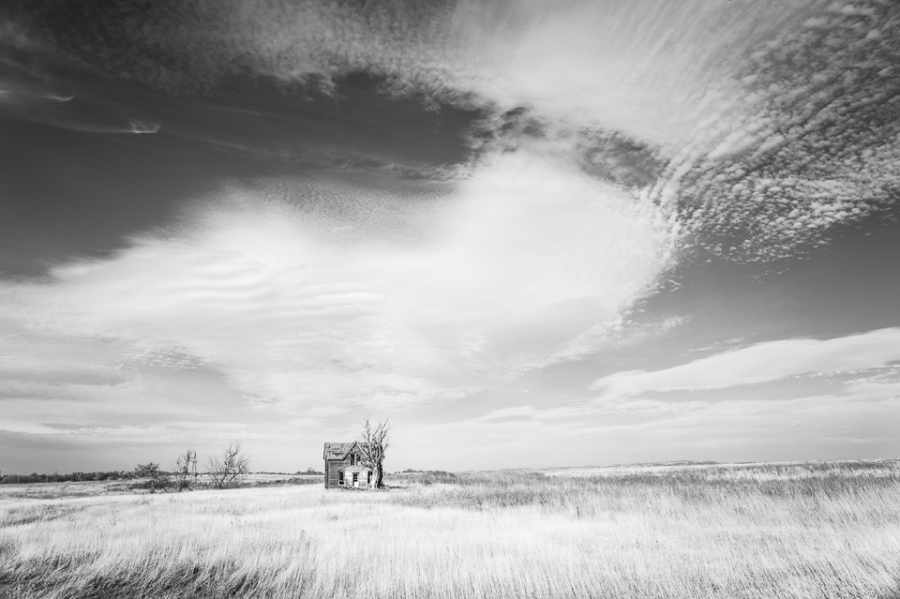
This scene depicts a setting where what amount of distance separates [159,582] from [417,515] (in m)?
14.7

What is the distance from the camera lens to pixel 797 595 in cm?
796

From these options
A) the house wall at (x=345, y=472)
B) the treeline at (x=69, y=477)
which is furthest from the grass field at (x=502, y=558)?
the treeline at (x=69, y=477)

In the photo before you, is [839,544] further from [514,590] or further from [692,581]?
[514,590]

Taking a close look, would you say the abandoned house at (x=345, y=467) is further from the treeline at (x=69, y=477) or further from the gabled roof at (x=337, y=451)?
the treeline at (x=69, y=477)

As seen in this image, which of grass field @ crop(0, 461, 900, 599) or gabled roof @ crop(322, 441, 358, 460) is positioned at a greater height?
gabled roof @ crop(322, 441, 358, 460)

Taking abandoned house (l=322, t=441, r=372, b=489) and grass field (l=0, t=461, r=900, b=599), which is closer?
grass field (l=0, t=461, r=900, b=599)

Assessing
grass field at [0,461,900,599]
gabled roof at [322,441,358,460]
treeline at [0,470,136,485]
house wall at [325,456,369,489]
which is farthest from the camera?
treeline at [0,470,136,485]

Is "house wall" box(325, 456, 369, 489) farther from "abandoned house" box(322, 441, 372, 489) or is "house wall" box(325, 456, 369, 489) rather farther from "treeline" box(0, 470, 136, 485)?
"treeline" box(0, 470, 136, 485)

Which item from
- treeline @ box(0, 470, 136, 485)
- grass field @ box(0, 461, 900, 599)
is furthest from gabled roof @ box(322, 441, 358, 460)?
treeline @ box(0, 470, 136, 485)

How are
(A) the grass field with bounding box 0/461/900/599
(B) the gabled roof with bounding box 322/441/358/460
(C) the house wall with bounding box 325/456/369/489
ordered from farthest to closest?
1. (B) the gabled roof with bounding box 322/441/358/460
2. (C) the house wall with bounding box 325/456/369/489
3. (A) the grass field with bounding box 0/461/900/599

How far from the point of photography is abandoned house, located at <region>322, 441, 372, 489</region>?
5547 centimetres

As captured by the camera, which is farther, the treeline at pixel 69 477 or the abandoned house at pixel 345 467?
the treeline at pixel 69 477

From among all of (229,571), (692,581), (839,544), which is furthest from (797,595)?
(229,571)

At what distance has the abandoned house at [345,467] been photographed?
55.5m
